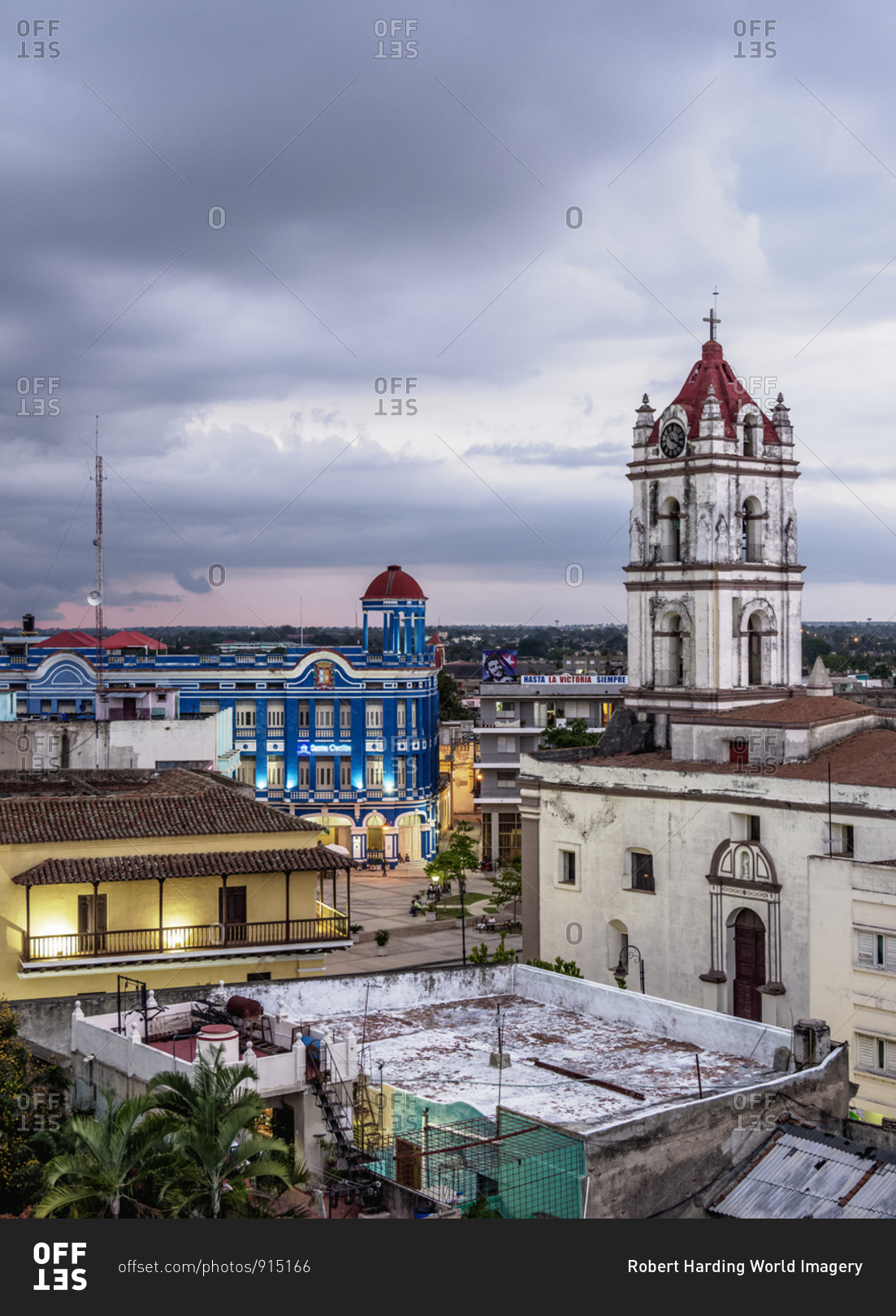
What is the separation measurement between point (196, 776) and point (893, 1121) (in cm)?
2128

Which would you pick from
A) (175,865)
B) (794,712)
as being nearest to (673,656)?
(794,712)

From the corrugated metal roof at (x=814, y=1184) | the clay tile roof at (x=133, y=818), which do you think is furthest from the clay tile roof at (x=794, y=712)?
the corrugated metal roof at (x=814, y=1184)

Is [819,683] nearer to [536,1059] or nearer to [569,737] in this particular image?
[569,737]

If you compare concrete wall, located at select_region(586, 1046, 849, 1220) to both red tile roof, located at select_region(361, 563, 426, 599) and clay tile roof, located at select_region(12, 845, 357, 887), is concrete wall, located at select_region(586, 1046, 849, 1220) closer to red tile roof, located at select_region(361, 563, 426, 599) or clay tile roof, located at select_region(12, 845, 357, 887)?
clay tile roof, located at select_region(12, 845, 357, 887)

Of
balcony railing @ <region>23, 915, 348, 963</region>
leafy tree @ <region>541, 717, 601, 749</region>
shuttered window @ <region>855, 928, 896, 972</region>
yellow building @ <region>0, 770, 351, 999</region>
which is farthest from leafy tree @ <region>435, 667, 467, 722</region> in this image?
balcony railing @ <region>23, 915, 348, 963</region>

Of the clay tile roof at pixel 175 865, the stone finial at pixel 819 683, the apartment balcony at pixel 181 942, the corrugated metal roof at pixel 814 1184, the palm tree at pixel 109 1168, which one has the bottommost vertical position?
the corrugated metal roof at pixel 814 1184

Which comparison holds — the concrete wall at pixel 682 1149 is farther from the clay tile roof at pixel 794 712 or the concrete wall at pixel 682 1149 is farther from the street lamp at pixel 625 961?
the clay tile roof at pixel 794 712

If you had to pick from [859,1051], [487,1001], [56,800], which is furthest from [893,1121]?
[56,800]

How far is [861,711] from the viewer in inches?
1709

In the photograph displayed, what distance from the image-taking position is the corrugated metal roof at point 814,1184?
62.7ft

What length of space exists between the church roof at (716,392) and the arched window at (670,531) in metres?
2.37

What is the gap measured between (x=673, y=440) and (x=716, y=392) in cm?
220

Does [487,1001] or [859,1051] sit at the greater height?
[487,1001]

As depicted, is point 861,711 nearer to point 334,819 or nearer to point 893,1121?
point 893,1121
